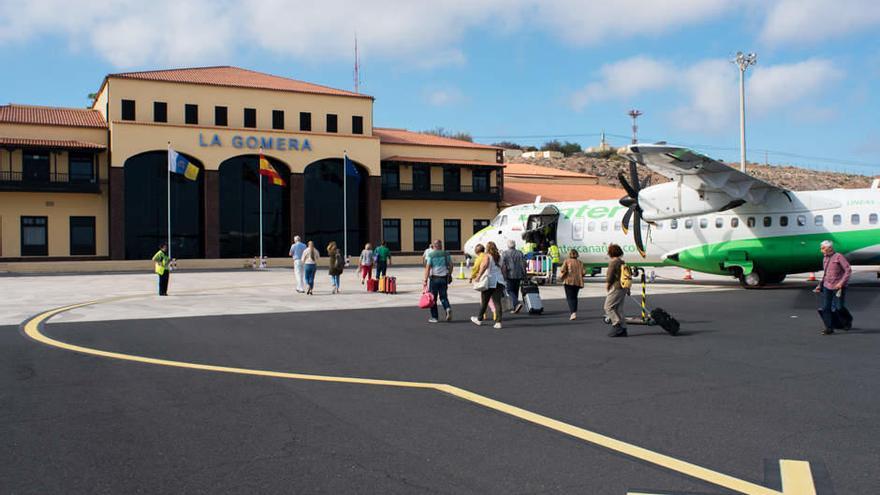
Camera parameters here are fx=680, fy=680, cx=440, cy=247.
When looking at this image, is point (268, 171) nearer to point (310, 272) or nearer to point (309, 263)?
point (309, 263)

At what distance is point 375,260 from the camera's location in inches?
1000

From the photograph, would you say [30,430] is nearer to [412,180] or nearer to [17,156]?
[17,156]

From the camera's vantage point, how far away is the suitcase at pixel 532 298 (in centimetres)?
1547

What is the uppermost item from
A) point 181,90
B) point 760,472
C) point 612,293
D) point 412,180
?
point 181,90

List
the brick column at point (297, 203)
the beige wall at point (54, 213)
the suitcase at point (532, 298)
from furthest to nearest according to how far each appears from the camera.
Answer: the brick column at point (297, 203) < the beige wall at point (54, 213) < the suitcase at point (532, 298)

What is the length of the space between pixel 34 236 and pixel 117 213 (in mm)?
5094

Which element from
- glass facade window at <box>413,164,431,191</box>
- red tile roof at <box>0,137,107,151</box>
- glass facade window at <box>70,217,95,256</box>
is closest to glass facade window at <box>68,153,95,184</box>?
red tile roof at <box>0,137,107,151</box>

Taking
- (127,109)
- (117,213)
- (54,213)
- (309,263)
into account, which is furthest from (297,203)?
(309,263)

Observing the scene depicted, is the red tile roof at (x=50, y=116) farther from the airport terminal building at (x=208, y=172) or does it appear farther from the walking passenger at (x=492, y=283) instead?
the walking passenger at (x=492, y=283)

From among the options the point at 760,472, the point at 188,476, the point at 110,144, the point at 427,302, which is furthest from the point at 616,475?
the point at 110,144

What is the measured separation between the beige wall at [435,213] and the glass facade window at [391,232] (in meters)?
0.23

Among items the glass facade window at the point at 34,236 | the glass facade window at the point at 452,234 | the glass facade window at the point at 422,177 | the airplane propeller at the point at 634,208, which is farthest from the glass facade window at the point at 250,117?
the airplane propeller at the point at 634,208

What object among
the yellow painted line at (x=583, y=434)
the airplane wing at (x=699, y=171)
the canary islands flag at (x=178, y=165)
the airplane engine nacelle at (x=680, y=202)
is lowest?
the yellow painted line at (x=583, y=434)

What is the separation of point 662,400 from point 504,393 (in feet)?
5.46
